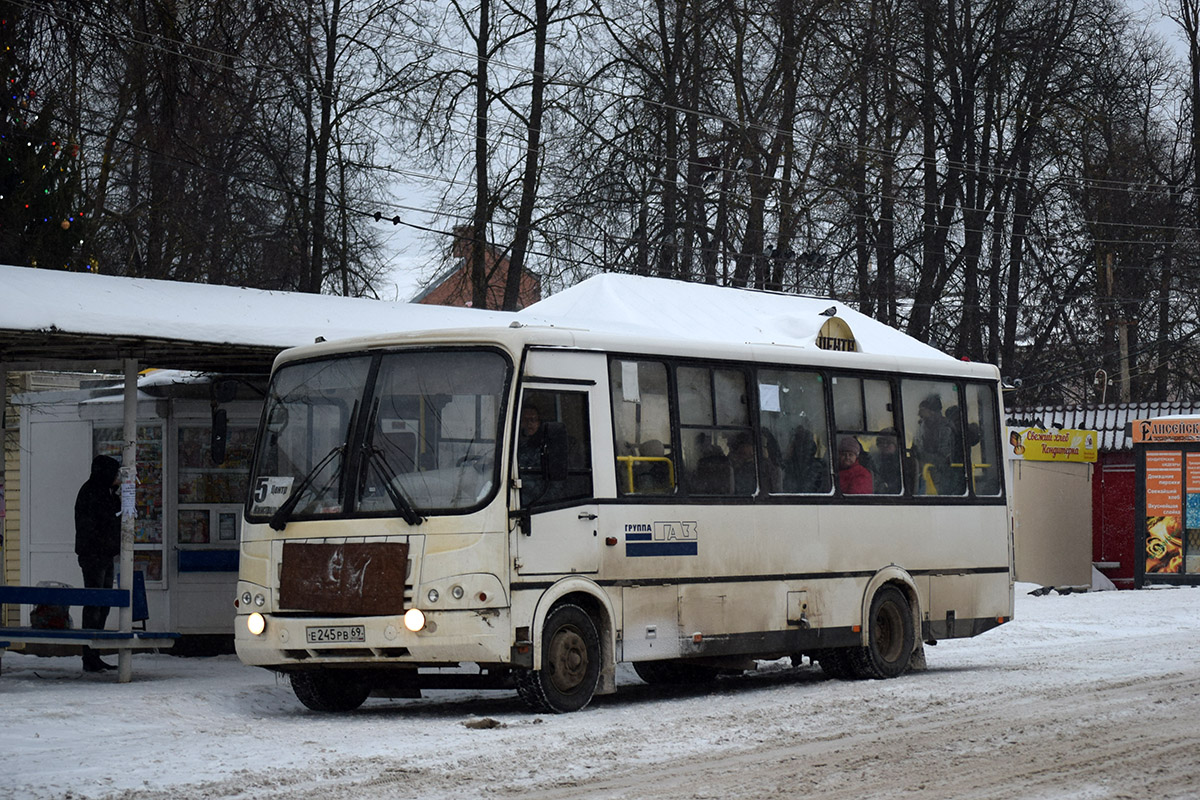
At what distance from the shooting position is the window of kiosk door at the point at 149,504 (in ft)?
56.9

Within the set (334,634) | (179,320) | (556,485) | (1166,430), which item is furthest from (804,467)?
(1166,430)

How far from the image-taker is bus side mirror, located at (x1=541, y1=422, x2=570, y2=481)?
12039 mm

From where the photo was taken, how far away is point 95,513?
16.1m

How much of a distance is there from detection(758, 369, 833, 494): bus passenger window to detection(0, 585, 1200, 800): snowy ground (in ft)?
5.71

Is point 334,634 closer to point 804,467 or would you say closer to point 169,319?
point 169,319

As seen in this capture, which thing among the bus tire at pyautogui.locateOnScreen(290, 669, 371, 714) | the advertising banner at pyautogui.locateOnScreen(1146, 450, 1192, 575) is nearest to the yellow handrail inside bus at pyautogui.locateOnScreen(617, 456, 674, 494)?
the bus tire at pyautogui.locateOnScreen(290, 669, 371, 714)

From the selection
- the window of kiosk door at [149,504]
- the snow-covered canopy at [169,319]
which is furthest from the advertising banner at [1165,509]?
the window of kiosk door at [149,504]

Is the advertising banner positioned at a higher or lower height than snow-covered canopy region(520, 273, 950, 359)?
lower

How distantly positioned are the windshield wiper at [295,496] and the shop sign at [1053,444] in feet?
68.0

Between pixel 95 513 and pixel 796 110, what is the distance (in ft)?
79.8

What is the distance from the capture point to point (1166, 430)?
30984 mm

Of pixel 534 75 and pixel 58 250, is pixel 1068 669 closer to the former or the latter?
pixel 58 250

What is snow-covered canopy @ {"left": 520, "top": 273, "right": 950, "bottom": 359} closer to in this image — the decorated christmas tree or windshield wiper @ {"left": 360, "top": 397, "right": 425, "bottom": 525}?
the decorated christmas tree

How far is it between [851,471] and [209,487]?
21.1ft
